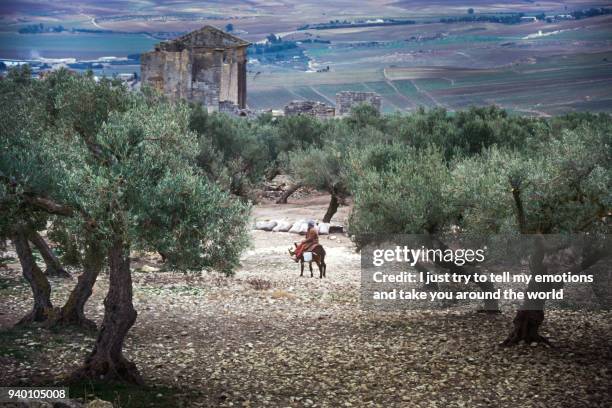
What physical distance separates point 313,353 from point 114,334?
182 inches

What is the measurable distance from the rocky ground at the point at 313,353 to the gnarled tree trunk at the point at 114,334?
1.63 ft

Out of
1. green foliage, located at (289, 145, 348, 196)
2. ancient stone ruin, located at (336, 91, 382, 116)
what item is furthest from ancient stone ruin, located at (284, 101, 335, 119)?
green foliage, located at (289, 145, 348, 196)

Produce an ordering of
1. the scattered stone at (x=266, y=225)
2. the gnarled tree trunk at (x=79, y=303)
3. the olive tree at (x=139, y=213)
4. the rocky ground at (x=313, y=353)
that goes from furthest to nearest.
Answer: the scattered stone at (x=266, y=225)
the gnarled tree trunk at (x=79, y=303)
the rocky ground at (x=313, y=353)
the olive tree at (x=139, y=213)

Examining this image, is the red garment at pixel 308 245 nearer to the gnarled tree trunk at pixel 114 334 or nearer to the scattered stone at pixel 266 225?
the scattered stone at pixel 266 225

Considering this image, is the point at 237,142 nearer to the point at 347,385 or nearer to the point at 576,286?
the point at 576,286

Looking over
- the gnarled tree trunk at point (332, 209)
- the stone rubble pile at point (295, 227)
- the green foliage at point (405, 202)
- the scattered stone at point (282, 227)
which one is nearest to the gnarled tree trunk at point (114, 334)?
the green foliage at point (405, 202)

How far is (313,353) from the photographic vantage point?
55.6 feet

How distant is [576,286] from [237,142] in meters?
28.4

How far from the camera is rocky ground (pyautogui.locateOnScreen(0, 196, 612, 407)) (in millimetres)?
14531

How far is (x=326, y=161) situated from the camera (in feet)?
132

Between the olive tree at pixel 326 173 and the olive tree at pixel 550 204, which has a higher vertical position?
the olive tree at pixel 550 204

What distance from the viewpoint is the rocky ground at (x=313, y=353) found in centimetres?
1453

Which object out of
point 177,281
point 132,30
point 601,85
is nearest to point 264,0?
point 132,30

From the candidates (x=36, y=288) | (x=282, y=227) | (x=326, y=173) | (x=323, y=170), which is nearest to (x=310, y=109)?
(x=323, y=170)
